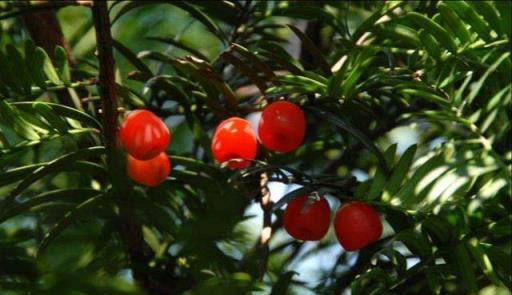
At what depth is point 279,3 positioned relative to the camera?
114 cm

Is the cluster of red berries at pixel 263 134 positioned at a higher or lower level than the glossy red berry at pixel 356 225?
higher

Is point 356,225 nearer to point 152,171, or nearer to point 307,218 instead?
point 307,218

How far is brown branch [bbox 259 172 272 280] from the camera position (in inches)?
32.2

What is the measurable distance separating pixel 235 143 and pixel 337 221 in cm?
12

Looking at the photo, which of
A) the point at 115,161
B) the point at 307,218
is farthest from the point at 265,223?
the point at 115,161

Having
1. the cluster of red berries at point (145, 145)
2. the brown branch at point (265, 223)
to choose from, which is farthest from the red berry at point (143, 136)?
the brown branch at point (265, 223)

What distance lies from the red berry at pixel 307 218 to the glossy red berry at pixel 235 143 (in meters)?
0.06

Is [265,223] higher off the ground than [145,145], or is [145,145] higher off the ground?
[145,145]

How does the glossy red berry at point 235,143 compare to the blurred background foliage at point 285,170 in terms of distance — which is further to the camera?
the glossy red berry at point 235,143

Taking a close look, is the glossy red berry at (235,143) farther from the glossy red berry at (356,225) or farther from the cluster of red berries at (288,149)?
the glossy red berry at (356,225)

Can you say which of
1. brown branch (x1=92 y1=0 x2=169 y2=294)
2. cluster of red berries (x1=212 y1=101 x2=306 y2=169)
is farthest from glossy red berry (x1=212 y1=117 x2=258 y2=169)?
brown branch (x1=92 y1=0 x2=169 y2=294)

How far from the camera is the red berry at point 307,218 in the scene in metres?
0.85

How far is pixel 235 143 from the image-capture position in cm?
88

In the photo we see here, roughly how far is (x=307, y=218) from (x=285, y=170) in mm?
51
